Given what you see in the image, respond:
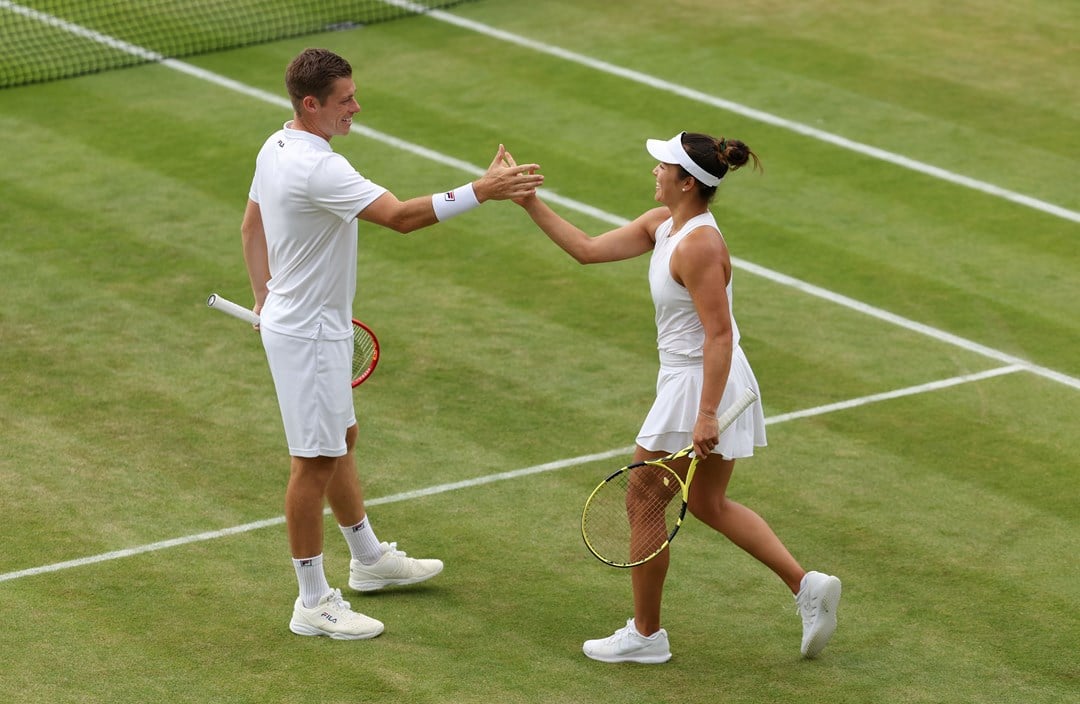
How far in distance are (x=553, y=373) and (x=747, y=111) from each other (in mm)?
6511

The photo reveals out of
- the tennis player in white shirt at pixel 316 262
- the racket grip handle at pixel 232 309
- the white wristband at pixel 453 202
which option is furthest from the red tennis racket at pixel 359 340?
the white wristband at pixel 453 202

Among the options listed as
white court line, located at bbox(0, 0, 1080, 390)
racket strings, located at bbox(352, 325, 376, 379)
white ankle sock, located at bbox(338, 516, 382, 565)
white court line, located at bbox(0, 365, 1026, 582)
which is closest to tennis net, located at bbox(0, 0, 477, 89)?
white court line, located at bbox(0, 0, 1080, 390)

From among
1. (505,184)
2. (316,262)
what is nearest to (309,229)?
(316,262)

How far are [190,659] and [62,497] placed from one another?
2143 mm

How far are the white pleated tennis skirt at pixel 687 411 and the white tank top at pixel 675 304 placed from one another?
6cm

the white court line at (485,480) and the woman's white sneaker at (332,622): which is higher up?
the woman's white sneaker at (332,622)

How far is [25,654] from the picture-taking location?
7891mm

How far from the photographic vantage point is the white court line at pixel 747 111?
15.0 metres

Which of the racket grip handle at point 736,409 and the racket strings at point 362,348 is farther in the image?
the racket strings at point 362,348

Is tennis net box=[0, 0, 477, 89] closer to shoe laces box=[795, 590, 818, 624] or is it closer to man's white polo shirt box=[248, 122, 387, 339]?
man's white polo shirt box=[248, 122, 387, 339]

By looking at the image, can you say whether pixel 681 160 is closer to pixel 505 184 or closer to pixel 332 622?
Answer: pixel 505 184

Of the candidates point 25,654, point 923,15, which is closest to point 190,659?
point 25,654

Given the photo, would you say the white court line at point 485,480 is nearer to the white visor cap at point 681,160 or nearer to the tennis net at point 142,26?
the white visor cap at point 681,160

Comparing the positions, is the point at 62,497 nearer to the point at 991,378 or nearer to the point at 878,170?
the point at 991,378
